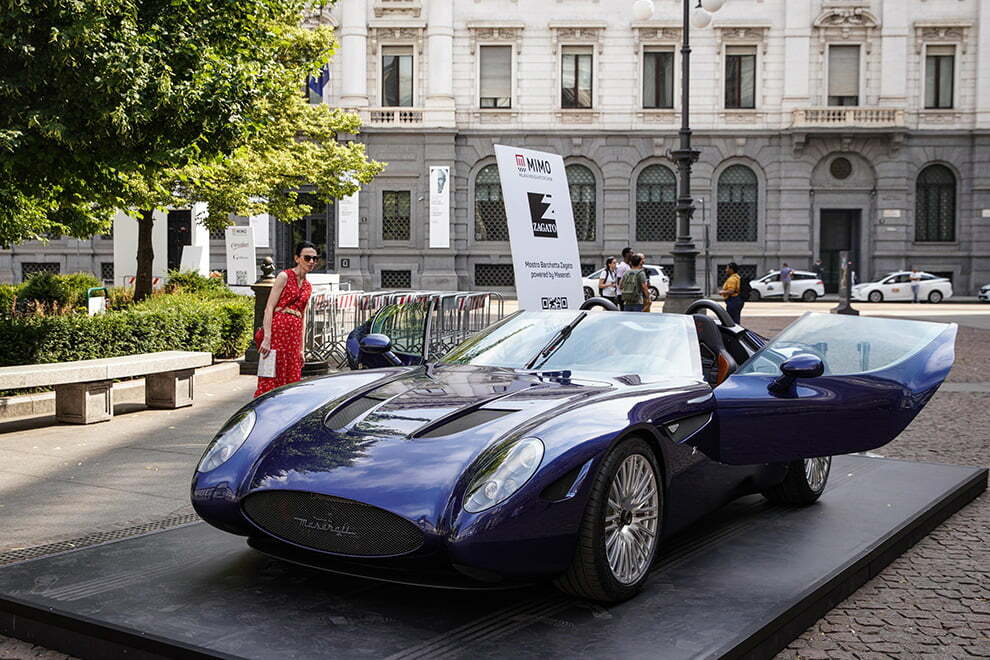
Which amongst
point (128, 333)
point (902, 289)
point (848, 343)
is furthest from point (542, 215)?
point (902, 289)

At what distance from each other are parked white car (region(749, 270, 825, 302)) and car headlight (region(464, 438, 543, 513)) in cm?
3687

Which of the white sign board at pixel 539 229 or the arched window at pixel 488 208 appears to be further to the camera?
the arched window at pixel 488 208

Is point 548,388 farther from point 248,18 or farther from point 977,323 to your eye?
point 977,323

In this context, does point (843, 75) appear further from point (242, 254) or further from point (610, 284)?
point (242, 254)

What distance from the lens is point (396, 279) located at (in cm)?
4153

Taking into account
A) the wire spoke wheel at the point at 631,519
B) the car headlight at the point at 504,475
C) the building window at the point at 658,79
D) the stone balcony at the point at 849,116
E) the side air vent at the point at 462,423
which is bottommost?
the wire spoke wheel at the point at 631,519

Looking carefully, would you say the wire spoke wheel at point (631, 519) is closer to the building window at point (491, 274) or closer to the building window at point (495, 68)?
the building window at point (491, 274)

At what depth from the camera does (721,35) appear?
41000mm

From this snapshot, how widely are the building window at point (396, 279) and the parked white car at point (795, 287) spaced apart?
13.7 m

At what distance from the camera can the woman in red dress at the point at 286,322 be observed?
9742 millimetres

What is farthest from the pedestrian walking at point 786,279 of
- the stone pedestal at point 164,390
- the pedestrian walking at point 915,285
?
the stone pedestal at point 164,390

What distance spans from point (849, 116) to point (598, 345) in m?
38.4

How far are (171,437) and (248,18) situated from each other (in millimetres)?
5014

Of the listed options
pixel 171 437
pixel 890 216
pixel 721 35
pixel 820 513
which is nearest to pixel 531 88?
pixel 721 35
